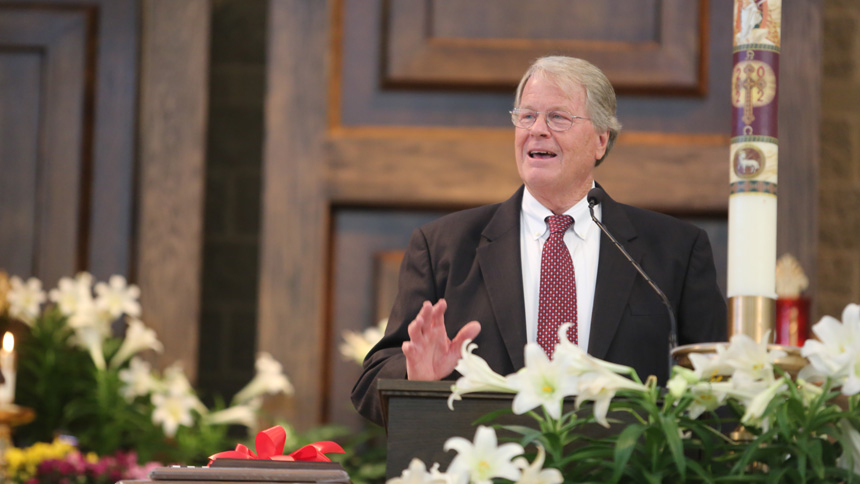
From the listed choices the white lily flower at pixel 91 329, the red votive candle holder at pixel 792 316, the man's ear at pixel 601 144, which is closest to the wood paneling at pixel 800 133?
the red votive candle holder at pixel 792 316

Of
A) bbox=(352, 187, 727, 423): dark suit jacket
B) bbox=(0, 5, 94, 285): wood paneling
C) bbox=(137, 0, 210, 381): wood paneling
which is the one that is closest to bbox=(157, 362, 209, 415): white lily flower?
bbox=(137, 0, 210, 381): wood paneling

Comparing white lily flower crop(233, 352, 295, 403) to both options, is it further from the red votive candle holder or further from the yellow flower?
the red votive candle holder

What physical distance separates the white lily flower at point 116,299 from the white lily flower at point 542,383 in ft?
7.88

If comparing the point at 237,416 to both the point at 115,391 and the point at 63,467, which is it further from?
the point at 63,467

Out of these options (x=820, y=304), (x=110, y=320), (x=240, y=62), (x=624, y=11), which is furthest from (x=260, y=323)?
(x=820, y=304)

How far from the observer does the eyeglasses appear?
2.01 metres

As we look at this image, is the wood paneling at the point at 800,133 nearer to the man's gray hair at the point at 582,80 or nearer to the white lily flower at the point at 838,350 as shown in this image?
the man's gray hair at the point at 582,80

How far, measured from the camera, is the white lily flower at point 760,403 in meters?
1.09

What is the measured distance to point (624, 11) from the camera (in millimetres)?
3375

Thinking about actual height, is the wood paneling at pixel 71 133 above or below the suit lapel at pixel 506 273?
above

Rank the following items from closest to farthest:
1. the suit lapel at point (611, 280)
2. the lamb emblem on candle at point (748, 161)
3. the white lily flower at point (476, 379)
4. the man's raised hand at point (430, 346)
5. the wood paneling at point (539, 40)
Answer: the white lily flower at point (476, 379) < the lamb emblem on candle at point (748, 161) < the man's raised hand at point (430, 346) < the suit lapel at point (611, 280) < the wood paneling at point (539, 40)

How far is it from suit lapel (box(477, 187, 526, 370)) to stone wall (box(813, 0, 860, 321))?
2.03 m

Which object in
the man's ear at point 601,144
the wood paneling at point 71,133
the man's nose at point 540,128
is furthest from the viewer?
the wood paneling at point 71,133

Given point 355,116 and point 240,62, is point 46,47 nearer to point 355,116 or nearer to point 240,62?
point 240,62
